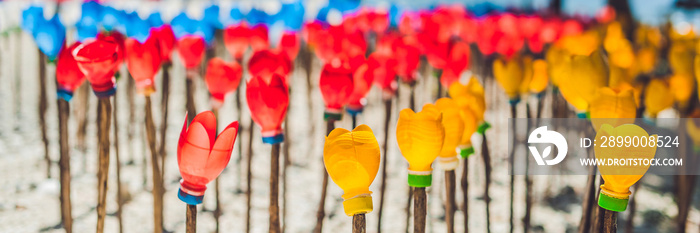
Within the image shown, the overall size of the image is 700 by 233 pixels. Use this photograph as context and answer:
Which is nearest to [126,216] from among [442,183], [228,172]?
[228,172]

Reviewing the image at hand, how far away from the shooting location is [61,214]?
5.51 feet

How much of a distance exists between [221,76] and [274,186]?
404 mm

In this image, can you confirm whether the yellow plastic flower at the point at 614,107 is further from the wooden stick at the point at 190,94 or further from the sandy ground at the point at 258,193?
the wooden stick at the point at 190,94

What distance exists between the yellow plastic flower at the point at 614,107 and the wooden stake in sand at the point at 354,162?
0.45 m

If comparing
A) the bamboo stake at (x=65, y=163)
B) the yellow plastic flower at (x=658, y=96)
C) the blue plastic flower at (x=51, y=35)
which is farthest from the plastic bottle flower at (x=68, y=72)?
the yellow plastic flower at (x=658, y=96)

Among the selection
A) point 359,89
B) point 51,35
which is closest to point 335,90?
point 359,89

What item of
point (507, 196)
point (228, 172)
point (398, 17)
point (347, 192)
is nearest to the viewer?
point (347, 192)

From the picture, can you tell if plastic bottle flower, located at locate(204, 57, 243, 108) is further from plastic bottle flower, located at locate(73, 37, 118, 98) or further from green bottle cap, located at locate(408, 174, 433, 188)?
green bottle cap, located at locate(408, 174, 433, 188)

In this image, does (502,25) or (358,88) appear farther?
(502,25)

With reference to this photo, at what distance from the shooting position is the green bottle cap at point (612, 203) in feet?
2.93

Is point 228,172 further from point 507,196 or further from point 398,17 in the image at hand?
point 398,17

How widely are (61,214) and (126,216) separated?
194mm

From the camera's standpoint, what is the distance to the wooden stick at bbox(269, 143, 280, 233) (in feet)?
3.82

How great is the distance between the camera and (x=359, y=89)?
4.70ft
